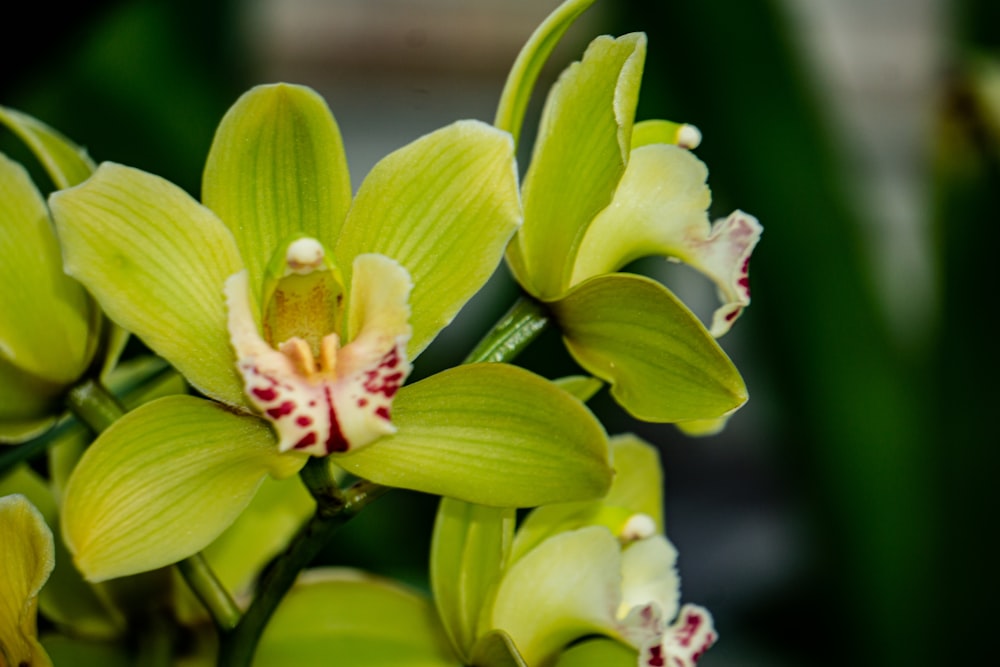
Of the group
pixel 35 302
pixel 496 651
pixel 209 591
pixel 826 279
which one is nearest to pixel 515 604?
pixel 496 651

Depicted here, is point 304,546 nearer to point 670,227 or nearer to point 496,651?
point 496,651

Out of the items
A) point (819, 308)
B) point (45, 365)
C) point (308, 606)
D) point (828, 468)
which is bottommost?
point (828, 468)

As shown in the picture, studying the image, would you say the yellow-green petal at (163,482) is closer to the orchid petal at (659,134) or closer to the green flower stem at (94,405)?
the green flower stem at (94,405)

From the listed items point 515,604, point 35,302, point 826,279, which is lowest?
point 826,279

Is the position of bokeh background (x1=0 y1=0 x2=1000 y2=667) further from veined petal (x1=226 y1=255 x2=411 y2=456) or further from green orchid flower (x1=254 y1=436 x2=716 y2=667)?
veined petal (x1=226 y1=255 x2=411 y2=456)

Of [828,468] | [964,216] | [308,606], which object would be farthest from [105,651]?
[964,216]

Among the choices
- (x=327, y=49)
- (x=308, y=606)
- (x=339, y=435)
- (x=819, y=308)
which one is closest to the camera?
(x=339, y=435)

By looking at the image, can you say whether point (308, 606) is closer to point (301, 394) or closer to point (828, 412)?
point (301, 394)
